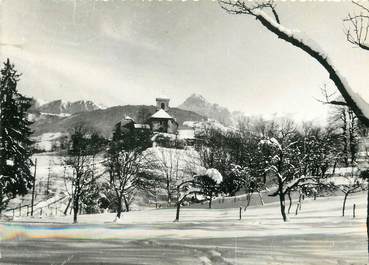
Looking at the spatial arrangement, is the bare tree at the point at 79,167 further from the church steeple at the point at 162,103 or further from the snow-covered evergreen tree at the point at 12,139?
the church steeple at the point at 162,103

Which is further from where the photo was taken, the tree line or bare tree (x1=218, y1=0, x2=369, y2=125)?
the tree line

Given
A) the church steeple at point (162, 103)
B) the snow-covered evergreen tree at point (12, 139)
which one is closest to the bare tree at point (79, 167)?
the snow-covered evergreen tree at point (12, 139)

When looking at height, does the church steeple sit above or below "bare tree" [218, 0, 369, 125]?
above

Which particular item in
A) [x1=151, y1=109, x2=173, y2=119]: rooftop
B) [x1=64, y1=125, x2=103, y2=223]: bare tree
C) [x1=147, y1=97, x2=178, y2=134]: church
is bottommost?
[x1=64, y1=125, x2=103, y2=223]: bare tree

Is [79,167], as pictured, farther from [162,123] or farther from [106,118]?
[106,118]

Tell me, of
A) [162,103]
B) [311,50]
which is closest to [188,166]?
[162,103]

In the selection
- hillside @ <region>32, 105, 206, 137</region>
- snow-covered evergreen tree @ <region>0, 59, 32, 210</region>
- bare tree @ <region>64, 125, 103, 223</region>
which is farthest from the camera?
hillside @ <region>32, 105, 206, 137</region>

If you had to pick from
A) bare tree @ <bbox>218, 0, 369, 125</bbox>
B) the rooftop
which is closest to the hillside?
the rooftop

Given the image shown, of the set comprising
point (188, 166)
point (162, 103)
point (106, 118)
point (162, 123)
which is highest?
point (106, 118)

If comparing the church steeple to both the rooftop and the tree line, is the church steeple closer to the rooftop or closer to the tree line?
the rooftop

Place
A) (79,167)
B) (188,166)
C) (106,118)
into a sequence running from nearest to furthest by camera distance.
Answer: (79,167)
(188,166)
(106,118)

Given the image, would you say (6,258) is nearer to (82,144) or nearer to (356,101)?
(356,101)
